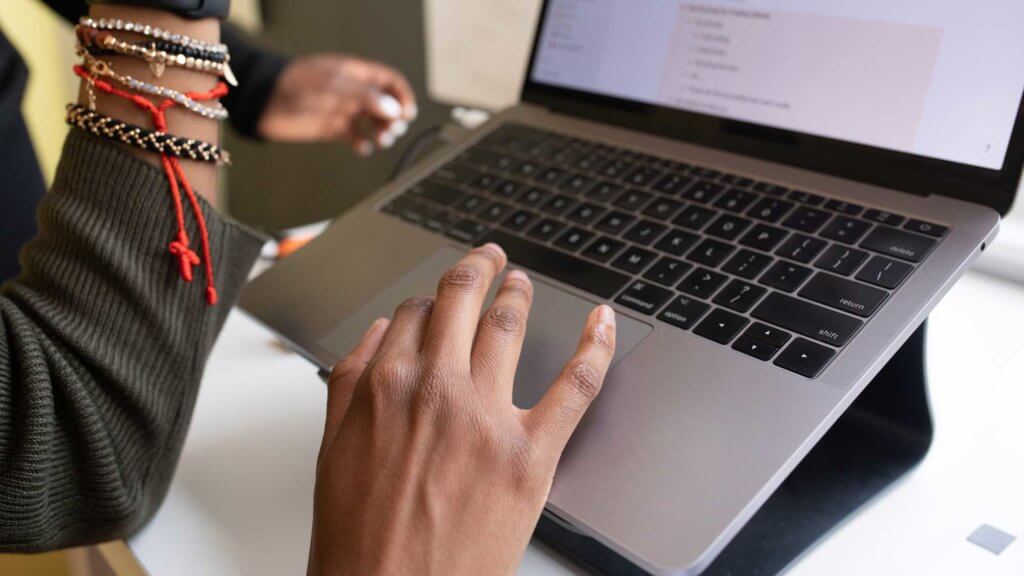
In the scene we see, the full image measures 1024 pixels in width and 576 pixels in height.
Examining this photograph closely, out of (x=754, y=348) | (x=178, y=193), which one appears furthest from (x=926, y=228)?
(x=178, y=193)

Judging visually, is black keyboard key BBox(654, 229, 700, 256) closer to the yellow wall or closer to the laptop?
the laptop

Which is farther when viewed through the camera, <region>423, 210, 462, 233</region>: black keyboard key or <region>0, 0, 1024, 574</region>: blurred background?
<region>0, 0, 1024, 574</region>: blurred background

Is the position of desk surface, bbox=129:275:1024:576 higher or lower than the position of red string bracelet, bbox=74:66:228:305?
lower

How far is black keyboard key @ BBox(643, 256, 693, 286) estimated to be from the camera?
0.45 m

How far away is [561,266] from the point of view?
0.49 metres

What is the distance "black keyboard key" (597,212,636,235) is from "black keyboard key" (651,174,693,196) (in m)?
0.03

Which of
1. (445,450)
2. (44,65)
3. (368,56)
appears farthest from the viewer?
(44,65)

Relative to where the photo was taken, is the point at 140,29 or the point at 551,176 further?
the point at 551,176

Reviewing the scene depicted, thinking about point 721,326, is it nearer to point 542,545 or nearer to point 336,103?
point 542,545

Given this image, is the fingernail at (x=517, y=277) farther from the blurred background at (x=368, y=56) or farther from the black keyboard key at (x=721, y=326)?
the blurred background at (x=368, y=56)

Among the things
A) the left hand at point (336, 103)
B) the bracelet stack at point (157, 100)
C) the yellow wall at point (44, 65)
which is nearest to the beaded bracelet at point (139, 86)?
the bracelet stack at point (157, 100)

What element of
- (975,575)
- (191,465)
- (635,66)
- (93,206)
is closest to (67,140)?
(93,206)

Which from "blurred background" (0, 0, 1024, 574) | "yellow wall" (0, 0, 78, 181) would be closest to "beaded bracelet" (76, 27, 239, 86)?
"blurred background" (0, 0, 1024, 574)

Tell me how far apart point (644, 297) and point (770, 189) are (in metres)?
0.12
